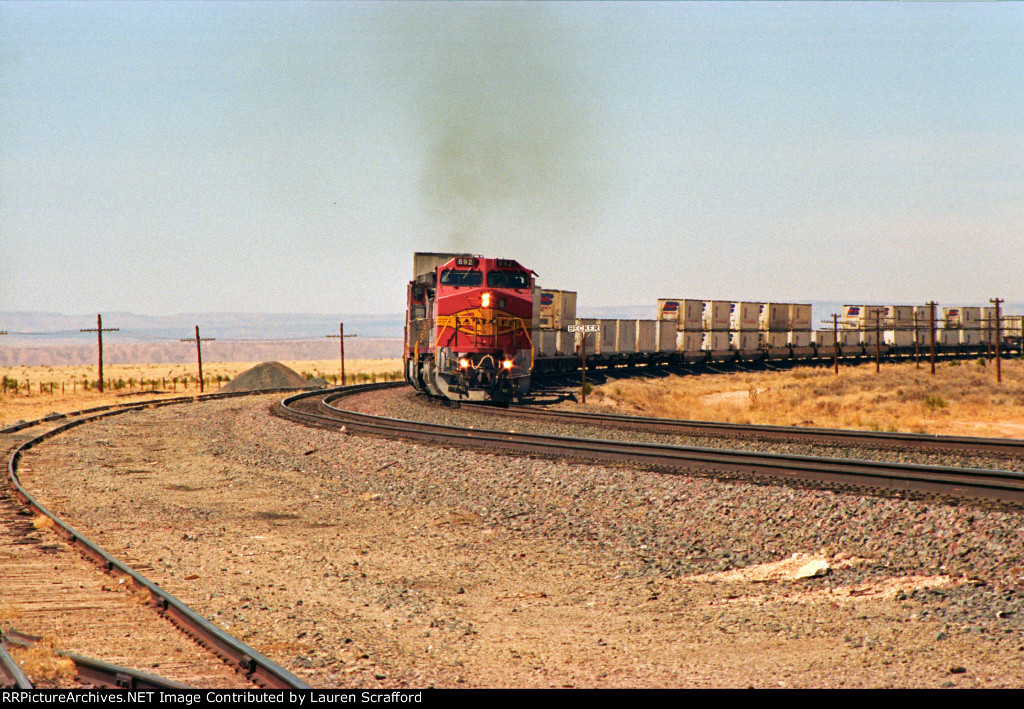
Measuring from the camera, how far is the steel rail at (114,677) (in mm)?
5922

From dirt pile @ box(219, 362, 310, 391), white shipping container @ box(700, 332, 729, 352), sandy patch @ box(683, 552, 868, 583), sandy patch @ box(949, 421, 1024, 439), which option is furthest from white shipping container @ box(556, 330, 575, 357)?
sandy patch @ box(683, 552, 868, 583)

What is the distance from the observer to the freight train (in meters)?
24.5

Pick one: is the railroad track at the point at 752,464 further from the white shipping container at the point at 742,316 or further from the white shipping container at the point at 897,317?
the white shipping container at the point at 897,317

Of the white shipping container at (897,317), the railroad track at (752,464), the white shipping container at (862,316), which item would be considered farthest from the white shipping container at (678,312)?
the railroad track at (752,464)

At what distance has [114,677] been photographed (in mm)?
6129

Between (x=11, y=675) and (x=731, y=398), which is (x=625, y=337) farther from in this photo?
(x=11, y=675)

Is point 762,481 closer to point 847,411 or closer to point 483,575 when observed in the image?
point 483,575

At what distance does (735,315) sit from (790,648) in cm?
4910

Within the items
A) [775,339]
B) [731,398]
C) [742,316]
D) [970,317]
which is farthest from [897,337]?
[731,398]

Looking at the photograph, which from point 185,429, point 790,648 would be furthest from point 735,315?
point 790,648

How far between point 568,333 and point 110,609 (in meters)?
35.0

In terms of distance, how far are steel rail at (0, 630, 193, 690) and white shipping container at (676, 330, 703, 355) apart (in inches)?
1809

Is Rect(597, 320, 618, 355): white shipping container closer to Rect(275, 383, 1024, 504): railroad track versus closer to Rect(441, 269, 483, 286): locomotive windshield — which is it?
Rect(441, 269, 483, 286): locomotive windshield

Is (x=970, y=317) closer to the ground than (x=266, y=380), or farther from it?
farther from it
